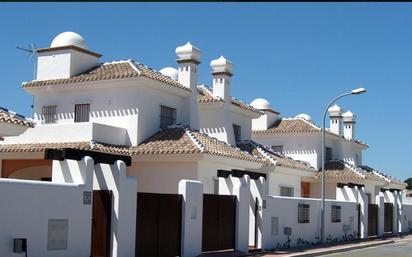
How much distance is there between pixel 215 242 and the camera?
70.6 feet

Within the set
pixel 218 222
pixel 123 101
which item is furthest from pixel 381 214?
pixel 218 222

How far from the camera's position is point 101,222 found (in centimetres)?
1709

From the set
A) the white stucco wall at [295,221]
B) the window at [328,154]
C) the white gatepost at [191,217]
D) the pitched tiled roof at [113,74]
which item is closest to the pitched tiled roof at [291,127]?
the window at [328,154]

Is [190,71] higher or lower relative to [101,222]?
higher

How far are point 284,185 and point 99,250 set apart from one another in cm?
1997

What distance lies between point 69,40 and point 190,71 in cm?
591

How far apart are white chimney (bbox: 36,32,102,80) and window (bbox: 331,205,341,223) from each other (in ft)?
44.6

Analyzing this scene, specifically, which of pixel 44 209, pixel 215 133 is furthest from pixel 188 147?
pixel 44 209

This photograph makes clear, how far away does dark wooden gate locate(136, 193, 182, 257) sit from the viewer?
18.1m

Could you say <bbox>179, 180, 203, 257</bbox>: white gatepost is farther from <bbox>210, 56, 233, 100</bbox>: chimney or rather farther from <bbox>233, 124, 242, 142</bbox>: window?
<bbox>233, 124, 242, 142</bbox>: window

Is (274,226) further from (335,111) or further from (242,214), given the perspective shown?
(335,111)

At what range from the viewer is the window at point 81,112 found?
28.9m

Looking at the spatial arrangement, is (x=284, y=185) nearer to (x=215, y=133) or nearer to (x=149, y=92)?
(x=215, y=133)

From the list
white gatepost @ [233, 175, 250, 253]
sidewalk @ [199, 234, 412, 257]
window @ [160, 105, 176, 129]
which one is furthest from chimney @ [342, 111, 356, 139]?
white gatepost @ [233, 175, 250, 253]
